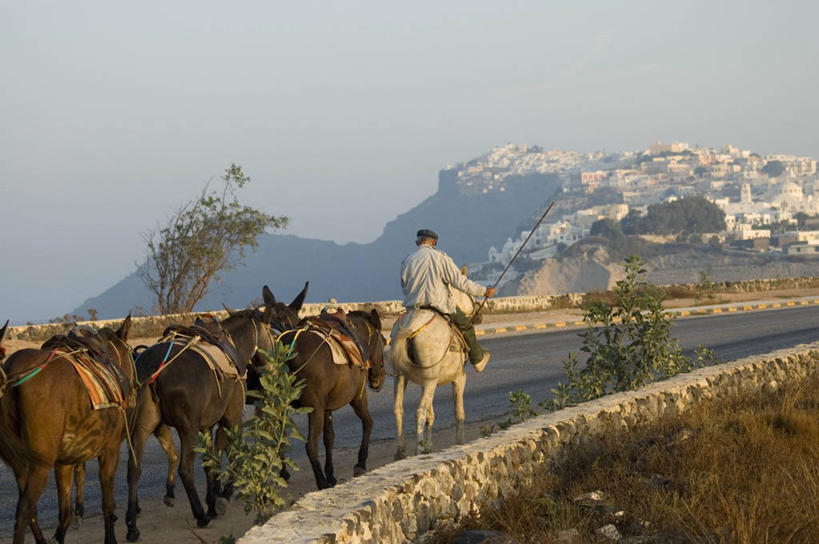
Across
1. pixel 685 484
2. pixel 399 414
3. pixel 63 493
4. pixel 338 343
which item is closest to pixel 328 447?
pixel 399 414

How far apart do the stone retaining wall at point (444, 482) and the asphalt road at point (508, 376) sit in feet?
12.9

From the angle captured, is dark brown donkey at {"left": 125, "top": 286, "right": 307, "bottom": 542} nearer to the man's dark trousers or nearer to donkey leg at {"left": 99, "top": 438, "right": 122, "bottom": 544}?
donkey leg at {"left": 99, "top": 438, "right": 122, "bottom": 544}

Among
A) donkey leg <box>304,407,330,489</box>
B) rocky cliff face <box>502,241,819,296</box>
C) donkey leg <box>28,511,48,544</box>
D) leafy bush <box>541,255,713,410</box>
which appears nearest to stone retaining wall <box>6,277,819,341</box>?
donkey leg <box>304,407,330,489</box>

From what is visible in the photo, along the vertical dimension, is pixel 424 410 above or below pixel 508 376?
above

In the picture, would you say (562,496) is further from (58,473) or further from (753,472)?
(58,473)

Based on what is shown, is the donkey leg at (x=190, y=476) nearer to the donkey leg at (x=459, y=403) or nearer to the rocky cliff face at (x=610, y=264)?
the donkey leg at (x=459, y=403)

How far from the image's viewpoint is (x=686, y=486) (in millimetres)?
7766

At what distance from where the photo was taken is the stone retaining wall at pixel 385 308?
30.1 meters

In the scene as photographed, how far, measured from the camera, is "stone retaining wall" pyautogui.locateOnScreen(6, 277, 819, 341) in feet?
98.7

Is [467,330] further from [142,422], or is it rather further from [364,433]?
[142,422]

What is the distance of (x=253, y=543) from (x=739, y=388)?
8.87 m

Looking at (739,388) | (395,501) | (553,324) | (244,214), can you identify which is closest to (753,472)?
(395,501)

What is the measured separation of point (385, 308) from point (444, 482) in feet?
105

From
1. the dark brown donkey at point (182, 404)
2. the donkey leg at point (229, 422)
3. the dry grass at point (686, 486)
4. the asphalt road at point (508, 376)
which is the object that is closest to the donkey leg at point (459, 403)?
the asphalt road at point (508, 376)
